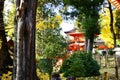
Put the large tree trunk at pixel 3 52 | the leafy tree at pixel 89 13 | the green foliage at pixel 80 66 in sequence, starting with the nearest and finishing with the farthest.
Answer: the large tree trunk at pixel 3 52
the green foliage at pixel 80 66
the leafy tree at pixel 89 13

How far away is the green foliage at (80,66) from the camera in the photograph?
11.0 meters

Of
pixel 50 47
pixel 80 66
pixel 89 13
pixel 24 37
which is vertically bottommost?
pixel 80 66

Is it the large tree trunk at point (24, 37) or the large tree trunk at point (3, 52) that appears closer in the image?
the large tree trunk at point (24, 37)

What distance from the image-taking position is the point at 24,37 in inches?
250

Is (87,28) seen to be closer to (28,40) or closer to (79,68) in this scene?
(79,68)

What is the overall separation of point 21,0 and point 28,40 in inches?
29.0

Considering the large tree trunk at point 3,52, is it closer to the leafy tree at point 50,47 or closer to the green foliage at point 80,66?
the green foliage at point 80,66

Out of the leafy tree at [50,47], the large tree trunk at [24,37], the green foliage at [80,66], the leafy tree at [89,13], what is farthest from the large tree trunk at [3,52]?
the large tree trunk at [24,37]

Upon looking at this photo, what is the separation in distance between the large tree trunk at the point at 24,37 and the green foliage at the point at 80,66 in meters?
4.61

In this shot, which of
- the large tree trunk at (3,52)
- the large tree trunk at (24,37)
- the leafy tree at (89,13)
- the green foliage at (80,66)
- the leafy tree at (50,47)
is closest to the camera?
the large tree trunk at (24,37)

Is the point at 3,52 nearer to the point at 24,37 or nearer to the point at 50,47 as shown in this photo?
the point at 50,47

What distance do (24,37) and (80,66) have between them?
16.2 ft

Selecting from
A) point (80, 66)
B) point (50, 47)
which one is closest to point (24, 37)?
point (80, 66)

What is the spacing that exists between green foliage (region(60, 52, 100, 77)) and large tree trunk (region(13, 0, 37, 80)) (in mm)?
4610
